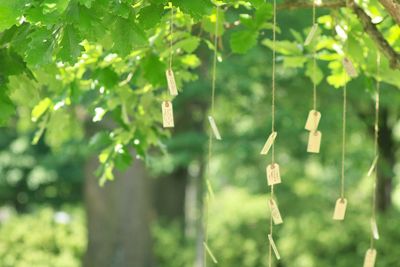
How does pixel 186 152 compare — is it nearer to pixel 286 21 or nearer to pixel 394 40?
pixel 286 21

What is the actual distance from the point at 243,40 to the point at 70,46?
1400 millimetres

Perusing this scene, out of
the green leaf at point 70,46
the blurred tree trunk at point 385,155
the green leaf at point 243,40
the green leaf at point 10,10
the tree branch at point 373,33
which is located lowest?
the blurred tree trunk at point 385,155

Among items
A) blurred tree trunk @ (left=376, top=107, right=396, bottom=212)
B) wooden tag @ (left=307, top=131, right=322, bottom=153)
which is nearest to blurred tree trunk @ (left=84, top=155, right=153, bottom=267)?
blurred tree trunk @ (left=376, top=107, right=396, bottom=212)

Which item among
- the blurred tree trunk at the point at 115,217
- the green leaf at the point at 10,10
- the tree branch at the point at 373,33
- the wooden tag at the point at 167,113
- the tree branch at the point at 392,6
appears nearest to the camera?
the green leaf at the point at 10,10

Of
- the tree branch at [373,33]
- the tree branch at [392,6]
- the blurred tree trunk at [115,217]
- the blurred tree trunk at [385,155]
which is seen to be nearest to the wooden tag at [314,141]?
the tree branch at [392,6]

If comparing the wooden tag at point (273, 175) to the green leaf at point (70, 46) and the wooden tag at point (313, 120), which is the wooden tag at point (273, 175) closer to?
the wooden tag at point (313, 120)

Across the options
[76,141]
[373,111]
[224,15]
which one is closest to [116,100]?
[224,15]

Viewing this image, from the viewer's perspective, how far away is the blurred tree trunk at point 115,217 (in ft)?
34.5

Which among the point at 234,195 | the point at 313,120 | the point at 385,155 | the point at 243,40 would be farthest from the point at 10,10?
the point at 234,195

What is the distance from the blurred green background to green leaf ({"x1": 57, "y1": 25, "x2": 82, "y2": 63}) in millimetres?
5293

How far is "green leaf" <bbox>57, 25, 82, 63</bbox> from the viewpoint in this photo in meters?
2.48

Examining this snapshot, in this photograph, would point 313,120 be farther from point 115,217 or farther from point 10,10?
point 115,217

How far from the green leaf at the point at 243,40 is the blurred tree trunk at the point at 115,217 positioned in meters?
6.73

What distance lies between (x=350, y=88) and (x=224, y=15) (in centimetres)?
544
